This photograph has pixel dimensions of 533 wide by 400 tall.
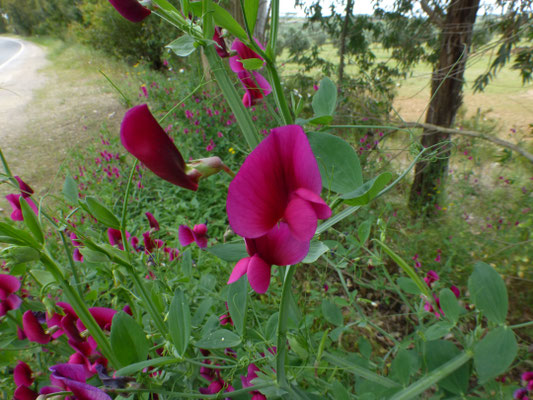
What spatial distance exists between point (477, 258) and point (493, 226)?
0.27 meters

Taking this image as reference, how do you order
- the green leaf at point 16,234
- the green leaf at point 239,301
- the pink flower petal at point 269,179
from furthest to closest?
the green leaf at point 239,301 < the green leaf at point 16,234 < the pink flower petal at point 269,179

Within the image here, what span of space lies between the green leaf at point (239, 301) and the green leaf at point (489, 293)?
338 millimetres

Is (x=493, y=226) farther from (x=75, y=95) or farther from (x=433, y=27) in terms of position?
(x=75, y=95)

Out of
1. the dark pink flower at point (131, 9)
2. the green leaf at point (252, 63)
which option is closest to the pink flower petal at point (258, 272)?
the green leaf at point (252, 63)

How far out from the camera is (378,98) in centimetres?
225

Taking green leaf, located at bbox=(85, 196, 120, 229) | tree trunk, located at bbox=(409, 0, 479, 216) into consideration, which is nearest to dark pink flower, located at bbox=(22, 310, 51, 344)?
green leaf, located at bbox=(85, 196, 120, 229)

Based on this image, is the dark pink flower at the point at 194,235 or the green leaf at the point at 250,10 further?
the dark pink flower at the point at 194,235

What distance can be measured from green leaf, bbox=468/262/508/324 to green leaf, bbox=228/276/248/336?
34 centimetres

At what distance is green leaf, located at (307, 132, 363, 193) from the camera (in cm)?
35

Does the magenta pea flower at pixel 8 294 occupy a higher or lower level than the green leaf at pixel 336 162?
lower

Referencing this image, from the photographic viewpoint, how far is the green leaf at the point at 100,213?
0.41m

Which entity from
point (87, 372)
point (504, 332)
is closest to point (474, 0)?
point (504, 332)

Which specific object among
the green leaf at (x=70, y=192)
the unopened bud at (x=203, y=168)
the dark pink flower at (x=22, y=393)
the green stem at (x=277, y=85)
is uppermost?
the green stem at (x=277, y=85)

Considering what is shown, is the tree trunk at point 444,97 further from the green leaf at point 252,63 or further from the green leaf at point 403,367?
the green leaf at point 252,63
